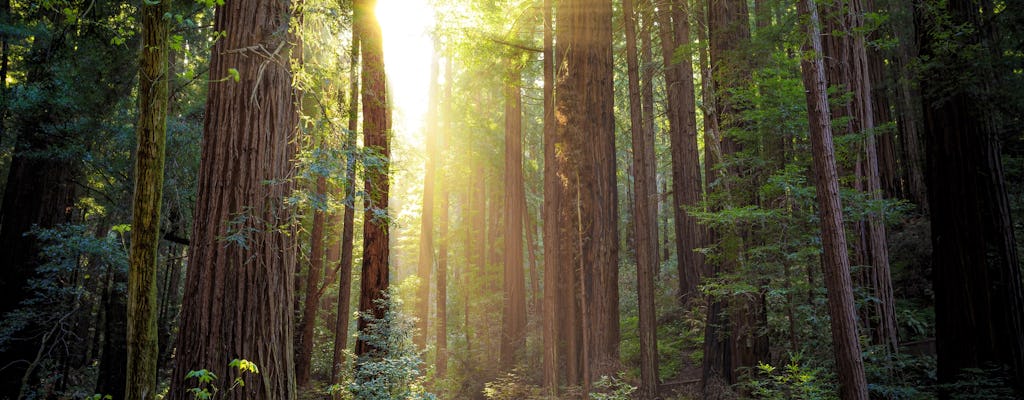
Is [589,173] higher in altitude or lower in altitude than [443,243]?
higher

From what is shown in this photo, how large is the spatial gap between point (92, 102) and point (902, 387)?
18.0 metres

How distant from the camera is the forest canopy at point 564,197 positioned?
4781 mm

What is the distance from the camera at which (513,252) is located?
19.4 meters

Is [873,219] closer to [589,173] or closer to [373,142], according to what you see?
[589,173]

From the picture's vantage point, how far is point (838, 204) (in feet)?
23.2

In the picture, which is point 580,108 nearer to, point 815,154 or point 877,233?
point 815,154

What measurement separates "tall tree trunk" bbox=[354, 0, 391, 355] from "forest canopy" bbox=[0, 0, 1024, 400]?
0.18 ft

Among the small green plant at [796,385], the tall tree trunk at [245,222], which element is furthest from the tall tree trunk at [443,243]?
the small green plant at [796,385]

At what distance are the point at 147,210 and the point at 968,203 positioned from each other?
34.8 feet

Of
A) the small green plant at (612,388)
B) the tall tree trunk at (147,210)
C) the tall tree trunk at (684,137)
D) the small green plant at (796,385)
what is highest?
the tall tree trunk at (684,137)

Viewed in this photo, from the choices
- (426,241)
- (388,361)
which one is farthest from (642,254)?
(426,241)

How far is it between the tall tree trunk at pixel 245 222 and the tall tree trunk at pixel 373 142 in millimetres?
3901

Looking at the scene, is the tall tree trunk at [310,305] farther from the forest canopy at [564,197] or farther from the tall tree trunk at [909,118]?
the tall tree trunk at [909,118]

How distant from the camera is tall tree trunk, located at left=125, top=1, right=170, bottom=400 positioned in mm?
3412
